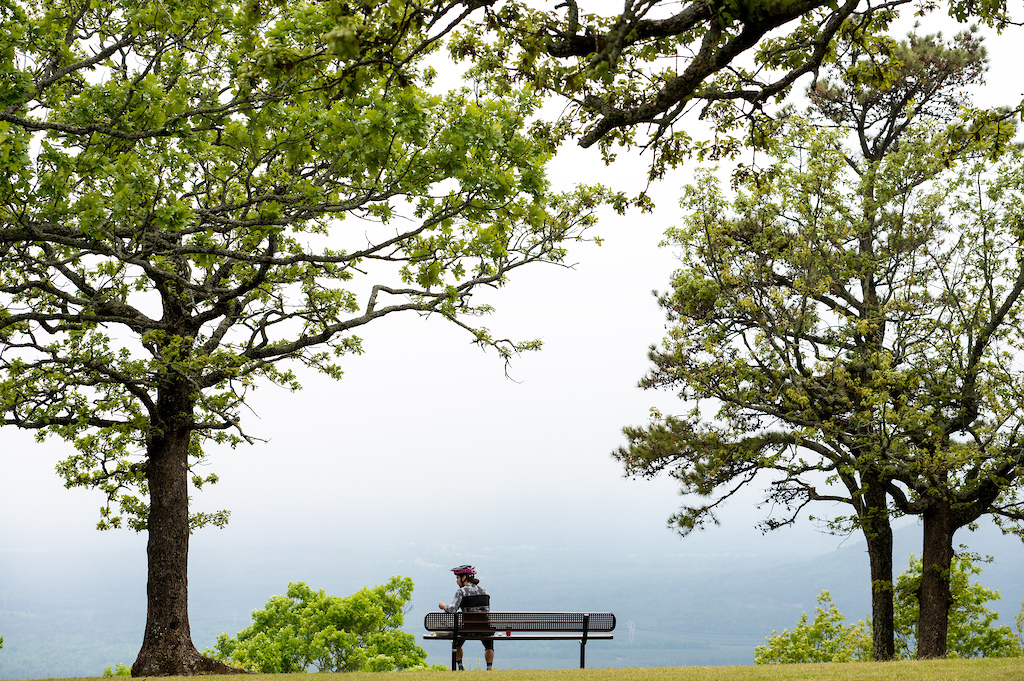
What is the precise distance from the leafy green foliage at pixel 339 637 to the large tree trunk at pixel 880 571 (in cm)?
1570

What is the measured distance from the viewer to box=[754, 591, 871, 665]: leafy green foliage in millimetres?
32312

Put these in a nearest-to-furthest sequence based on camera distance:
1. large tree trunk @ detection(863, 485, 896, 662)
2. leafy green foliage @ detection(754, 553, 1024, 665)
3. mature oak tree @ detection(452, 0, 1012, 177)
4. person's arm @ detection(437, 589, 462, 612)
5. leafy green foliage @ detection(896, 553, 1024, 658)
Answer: mature oak tree @ detection(452, 0, 1012, 177), person's arm @ detection(437, 589, 462, 612), large tree trunk @ detection(863, 485, 896, 662), leafy green foliage @ detection(754, 553, 1024, 665), leafy green foliage @ detection(896, 553, 1024, 658)

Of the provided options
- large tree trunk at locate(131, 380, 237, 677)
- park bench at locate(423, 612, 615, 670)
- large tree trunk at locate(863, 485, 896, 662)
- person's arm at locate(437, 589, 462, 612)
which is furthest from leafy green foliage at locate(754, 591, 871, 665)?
large tree trunk at locate(131, 380, 237, 677)

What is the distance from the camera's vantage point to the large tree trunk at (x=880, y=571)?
16.9 meters

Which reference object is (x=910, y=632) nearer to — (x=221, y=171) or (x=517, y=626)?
(x=517, y=626)

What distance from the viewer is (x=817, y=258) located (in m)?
16.3

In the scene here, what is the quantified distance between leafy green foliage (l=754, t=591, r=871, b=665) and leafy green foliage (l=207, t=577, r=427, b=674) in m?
14.7

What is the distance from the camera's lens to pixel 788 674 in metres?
10.7

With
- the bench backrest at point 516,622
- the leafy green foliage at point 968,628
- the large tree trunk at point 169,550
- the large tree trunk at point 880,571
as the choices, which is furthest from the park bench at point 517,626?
the leafy green foliage at point 968,628

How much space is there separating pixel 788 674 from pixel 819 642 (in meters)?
26.4

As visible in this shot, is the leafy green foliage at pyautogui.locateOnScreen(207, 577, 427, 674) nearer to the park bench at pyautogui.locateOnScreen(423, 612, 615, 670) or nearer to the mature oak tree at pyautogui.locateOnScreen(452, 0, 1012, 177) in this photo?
the park bench at pyautogui.locateOnScreen(423, 612, 615, 670)

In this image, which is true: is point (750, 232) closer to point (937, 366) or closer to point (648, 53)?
point (937, 366)

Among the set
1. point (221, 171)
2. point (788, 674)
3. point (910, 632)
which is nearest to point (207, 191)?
point (221, 171)

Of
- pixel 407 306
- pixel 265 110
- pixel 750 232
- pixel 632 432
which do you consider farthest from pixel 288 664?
pixel 265 110
